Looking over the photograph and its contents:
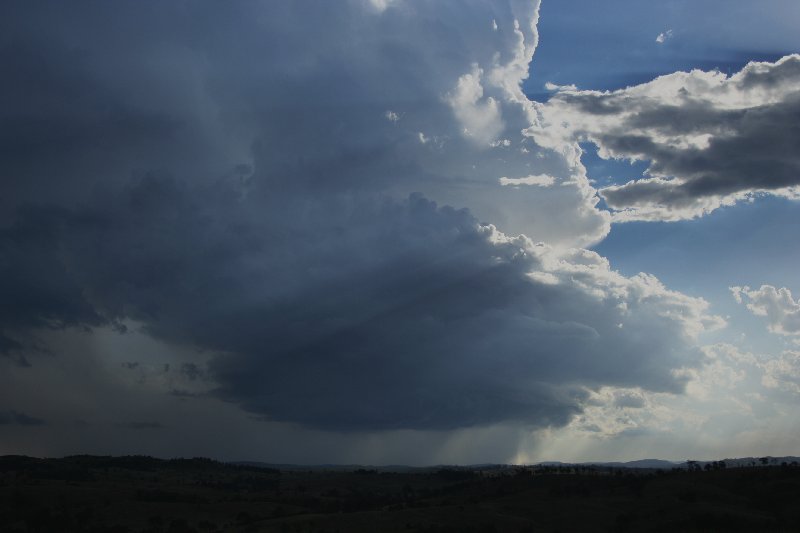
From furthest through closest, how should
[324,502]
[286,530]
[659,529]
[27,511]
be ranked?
[324,502]
[27,511]
[286,530]
[659,529]

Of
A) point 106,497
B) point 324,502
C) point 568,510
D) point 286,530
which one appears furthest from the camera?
point 324,502

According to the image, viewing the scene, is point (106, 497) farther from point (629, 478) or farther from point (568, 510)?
point (629, 478)

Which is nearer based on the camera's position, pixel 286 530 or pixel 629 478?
pixel 286 530

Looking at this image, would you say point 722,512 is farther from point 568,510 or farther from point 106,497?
point 106,497

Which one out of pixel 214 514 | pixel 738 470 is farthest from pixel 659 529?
pixel 214 514

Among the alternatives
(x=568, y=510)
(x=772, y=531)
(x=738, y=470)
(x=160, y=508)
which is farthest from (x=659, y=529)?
(x=160, y=508)

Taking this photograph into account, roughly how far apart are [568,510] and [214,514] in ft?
184

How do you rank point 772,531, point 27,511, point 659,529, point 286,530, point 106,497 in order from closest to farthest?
point 772,531 → point 659,529 → point 286,530 → point 27,511 → point 106,497

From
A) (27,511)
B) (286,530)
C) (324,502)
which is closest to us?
(286,530)

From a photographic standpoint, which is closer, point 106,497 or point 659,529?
point 659,529

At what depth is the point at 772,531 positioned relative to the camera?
65.5 m

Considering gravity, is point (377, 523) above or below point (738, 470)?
below

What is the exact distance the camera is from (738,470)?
334 ft

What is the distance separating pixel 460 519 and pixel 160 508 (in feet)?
173
